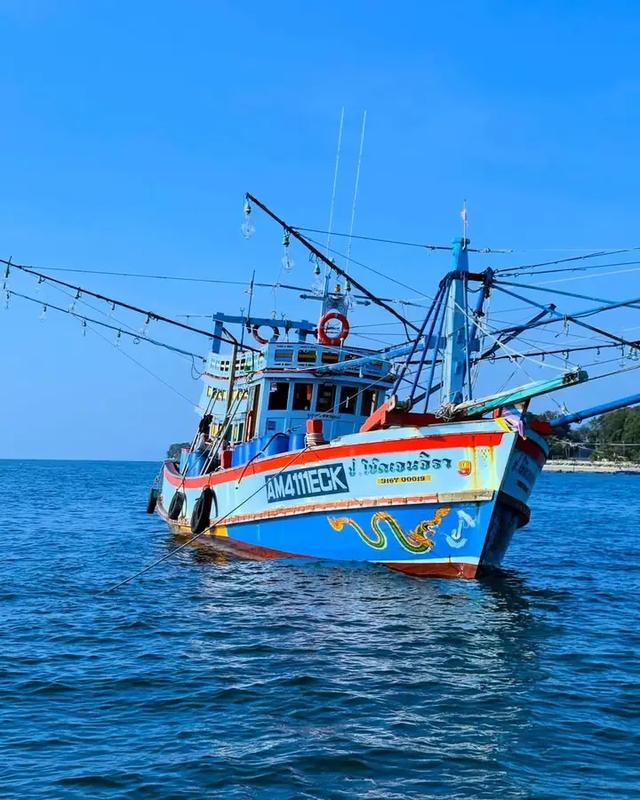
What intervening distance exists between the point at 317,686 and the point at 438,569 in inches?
257


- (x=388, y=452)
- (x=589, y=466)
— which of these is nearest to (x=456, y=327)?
(x=388, y=452)

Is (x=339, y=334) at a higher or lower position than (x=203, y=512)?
higher

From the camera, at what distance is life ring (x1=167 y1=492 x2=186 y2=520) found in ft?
84.8

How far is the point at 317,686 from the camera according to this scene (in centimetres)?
912

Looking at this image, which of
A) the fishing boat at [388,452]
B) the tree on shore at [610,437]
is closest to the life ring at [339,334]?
the fishing boat at [388,452]

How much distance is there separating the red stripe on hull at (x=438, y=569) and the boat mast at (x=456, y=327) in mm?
3177

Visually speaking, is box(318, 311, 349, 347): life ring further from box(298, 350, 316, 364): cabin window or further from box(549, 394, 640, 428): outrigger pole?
box(549, 394, 640, 428): outrigger pole

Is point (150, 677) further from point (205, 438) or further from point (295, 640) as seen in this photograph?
point (205, 438)

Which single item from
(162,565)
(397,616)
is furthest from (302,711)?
(162,565)

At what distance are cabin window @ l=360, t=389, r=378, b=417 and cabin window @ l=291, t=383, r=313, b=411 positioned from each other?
1374 millimetres

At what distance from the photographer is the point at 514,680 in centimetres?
944

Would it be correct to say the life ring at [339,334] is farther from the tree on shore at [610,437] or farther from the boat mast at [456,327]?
the tree on shore at [610,437]

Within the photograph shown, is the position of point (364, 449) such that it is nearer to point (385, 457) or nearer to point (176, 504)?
point (385, 457)

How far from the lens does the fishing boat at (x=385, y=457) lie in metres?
14.6
